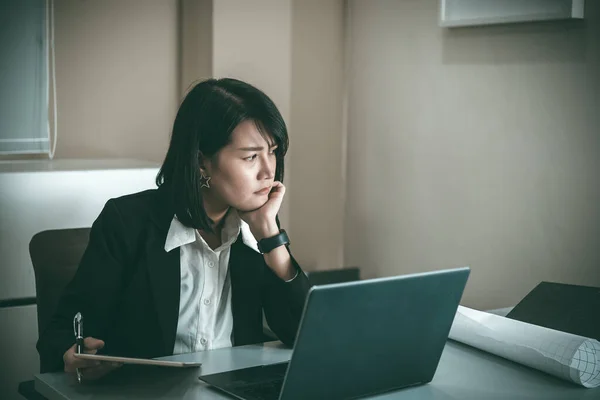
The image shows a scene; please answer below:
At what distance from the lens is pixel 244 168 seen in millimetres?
1945

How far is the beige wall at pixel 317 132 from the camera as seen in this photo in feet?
11.5

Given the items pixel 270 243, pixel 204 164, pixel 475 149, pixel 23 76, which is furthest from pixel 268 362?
pixel 23 76

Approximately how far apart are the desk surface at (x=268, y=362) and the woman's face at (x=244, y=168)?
380mm

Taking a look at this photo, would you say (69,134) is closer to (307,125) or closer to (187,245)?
(307,125)

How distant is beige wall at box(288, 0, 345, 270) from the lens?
3510 mm

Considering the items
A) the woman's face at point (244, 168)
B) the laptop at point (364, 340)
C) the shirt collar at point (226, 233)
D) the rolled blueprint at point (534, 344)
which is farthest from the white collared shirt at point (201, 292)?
the rolled blueprint at point (534, 344)

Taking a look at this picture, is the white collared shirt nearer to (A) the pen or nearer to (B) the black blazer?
(B) the black blazer

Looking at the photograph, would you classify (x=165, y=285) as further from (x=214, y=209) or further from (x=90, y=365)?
(x=90, y=365)

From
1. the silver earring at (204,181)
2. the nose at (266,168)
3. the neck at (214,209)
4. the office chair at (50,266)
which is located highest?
the nose at (266,168)

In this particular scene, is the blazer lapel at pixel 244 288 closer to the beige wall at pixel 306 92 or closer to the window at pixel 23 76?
the window at pixel 23 76

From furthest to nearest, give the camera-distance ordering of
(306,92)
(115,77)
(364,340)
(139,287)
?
(306,92) → (115,77) → (139,287) → (364,340)

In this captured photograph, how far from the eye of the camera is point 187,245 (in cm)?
197

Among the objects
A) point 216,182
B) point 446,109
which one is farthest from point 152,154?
point 216,182

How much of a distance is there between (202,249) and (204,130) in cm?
29
